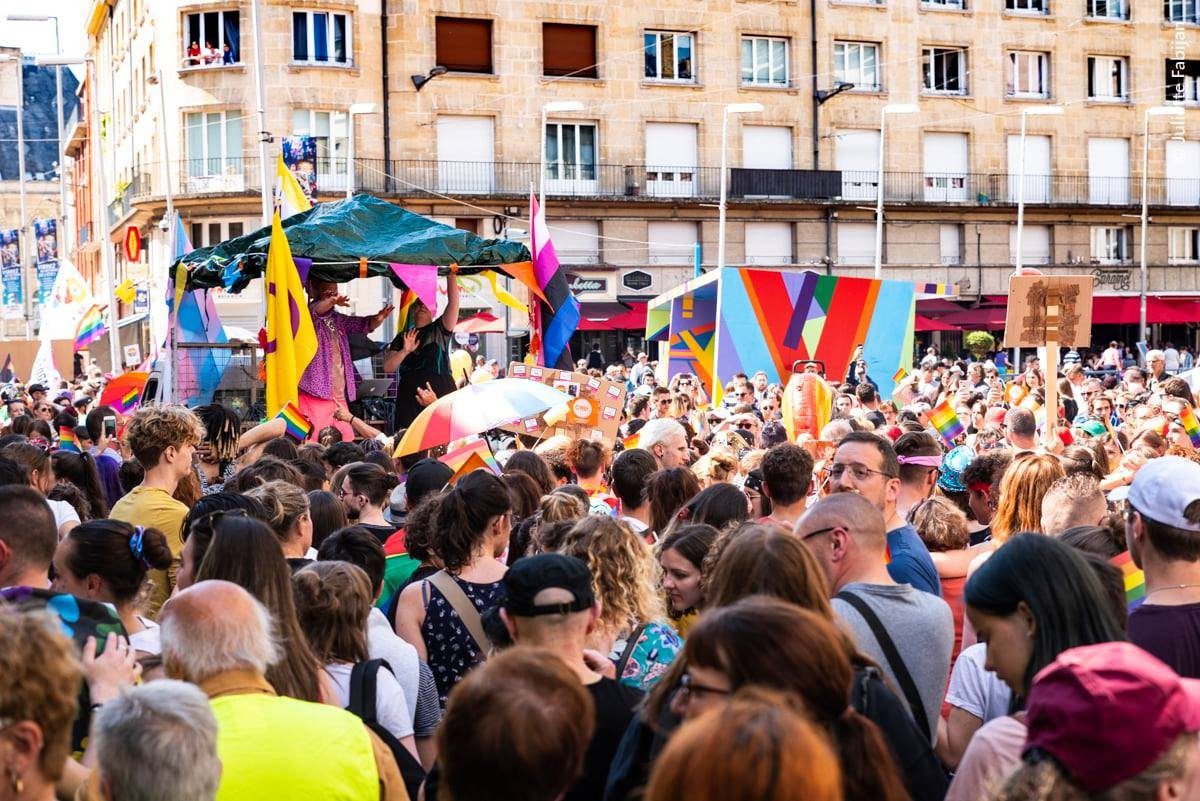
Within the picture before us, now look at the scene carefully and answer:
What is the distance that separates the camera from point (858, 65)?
1791 inches

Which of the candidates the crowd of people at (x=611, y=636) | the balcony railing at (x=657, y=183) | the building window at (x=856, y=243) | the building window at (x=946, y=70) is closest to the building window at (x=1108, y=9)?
the building window at (x=946, y=70)

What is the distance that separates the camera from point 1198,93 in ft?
167

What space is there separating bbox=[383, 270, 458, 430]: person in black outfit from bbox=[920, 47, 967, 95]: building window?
118 ft

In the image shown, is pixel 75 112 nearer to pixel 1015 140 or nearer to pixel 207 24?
pixel 207 24

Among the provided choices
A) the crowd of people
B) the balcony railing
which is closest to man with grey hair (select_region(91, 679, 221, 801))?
the crowd of people

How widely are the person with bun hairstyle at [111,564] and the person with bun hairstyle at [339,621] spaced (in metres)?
0.53

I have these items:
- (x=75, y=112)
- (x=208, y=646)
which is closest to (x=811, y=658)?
(x=208, y=646)

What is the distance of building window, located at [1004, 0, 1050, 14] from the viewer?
47.2 meters

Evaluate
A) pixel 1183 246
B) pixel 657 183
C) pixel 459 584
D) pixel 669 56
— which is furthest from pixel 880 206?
pixel 459 584

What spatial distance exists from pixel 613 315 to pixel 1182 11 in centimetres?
2256

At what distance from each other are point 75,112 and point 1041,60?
46260 millimetres

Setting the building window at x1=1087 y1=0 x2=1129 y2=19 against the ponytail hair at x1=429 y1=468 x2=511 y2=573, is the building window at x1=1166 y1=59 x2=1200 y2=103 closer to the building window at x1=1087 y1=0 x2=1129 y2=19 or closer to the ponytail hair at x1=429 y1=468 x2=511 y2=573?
the building window at x1=1087 y1=0 x2=1129 y2=19

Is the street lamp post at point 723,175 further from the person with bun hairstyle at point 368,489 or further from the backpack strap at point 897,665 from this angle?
the backpack strap at point 897,665

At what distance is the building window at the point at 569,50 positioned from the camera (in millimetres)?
42406
